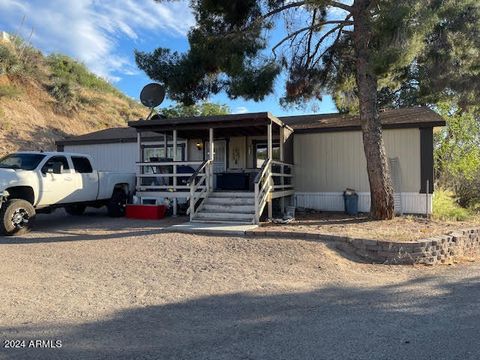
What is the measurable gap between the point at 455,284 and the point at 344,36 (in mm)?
9240

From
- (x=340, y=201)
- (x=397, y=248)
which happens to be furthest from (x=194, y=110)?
(x=397, y=248)

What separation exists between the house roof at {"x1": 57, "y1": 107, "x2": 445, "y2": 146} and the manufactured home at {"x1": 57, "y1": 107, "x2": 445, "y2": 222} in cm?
3

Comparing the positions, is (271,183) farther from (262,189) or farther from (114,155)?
(114,155)

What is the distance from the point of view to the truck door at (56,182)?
1084cm

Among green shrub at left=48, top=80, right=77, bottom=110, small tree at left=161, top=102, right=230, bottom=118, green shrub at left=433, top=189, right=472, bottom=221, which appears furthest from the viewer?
small tree at left=161, top=102, right=230, bottom=118

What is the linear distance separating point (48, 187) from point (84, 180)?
1.37 meters

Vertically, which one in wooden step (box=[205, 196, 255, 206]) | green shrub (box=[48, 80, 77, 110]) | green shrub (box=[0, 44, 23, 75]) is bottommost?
wooden step (box=[205, 196, 255, 206])

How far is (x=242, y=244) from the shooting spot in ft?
29.2

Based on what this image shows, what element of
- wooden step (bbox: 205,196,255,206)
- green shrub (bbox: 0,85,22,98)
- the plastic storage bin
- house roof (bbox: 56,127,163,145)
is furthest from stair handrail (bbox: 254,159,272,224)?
green shrub (bbox: 0,85,22,98)

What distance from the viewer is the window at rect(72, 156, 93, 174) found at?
12.1 meters

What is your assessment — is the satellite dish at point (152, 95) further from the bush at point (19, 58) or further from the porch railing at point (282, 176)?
the bush at point (19, 58)

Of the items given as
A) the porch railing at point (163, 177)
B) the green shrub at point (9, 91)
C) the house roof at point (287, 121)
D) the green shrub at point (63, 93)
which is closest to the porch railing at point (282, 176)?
the house roof at point (287, 121)

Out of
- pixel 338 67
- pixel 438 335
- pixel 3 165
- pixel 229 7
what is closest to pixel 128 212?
pixel 3 165

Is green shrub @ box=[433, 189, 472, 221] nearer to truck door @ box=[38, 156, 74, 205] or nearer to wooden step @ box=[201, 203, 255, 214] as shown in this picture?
wooden step @ box=[201, 203, 255, 214]
